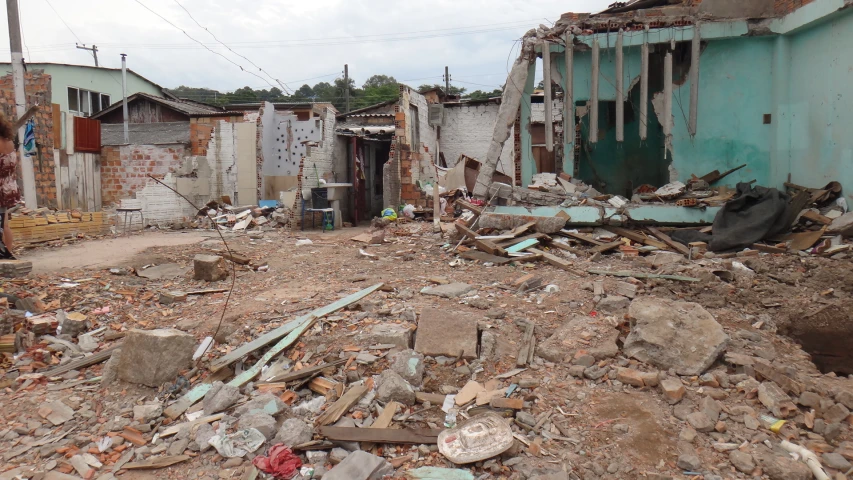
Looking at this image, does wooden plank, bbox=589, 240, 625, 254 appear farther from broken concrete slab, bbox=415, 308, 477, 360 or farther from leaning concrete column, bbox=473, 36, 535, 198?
broken concrete slab, bbox=415, 308, 477, 360

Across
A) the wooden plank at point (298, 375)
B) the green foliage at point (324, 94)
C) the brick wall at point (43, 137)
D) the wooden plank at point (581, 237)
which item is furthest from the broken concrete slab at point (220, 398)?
the green foliage at point (324, 94)

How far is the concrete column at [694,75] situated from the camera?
9.12 meters

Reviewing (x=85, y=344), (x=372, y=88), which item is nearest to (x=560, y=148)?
(x=85, y=344)

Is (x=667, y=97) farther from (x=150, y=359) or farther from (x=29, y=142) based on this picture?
(x=29, y=142)

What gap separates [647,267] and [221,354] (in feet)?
16.7

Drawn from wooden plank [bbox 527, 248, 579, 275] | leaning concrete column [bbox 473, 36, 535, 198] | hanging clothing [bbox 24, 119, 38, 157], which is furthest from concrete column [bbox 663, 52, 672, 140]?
hanging clothing [bbox 24, 119, 38, 157]

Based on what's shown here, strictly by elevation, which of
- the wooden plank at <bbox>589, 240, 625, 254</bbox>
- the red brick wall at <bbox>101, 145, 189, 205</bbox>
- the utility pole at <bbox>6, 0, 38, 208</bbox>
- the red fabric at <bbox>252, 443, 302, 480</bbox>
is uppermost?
the utility pole at <bbox>6, 0, 38, 208</bbox>

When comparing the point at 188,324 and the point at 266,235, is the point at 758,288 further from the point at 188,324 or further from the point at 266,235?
the point at 266,235

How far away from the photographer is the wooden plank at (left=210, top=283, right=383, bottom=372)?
4340 mm

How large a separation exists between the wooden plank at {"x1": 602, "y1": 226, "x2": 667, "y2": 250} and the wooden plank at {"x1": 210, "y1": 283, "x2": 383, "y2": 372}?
4751 mm

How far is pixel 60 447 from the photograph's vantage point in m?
3.51

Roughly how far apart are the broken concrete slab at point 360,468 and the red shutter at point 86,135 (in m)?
15.1

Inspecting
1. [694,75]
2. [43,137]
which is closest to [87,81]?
[43,137]

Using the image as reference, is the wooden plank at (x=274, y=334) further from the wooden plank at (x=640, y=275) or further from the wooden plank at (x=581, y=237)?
the wooden plank at (x=581, y=237)
